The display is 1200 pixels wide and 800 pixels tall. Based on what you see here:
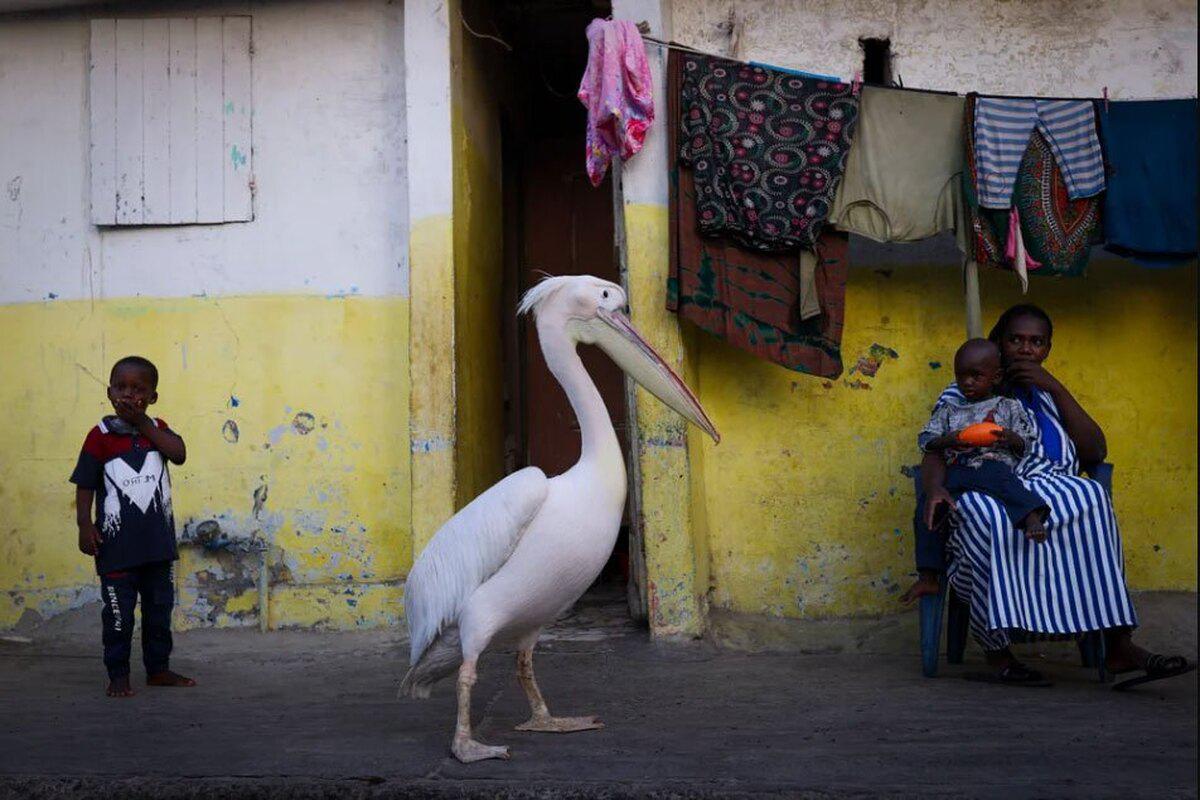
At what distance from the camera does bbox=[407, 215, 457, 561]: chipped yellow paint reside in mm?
6578

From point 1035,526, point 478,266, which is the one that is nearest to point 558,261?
point 478,266

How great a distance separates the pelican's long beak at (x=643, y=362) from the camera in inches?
182

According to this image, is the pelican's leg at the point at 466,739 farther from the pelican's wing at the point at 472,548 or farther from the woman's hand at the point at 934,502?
the woman's hand at the point at 934,502

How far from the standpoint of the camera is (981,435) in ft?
17.3

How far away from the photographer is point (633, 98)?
244 inches

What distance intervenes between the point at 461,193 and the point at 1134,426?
3.75 metres

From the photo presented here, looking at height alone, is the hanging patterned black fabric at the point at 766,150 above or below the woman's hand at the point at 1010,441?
above

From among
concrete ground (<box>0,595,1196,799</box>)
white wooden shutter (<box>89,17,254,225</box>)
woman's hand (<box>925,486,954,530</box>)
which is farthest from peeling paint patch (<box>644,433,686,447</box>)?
white wooden shutter (<box>89,17,254,225</box>)

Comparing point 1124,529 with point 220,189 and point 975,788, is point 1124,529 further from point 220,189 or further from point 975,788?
point 220,189

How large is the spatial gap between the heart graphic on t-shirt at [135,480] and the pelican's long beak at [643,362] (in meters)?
2.20

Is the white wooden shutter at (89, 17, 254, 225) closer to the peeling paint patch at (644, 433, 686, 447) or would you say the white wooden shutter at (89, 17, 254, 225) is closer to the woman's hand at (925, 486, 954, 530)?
the peeling paint patch at (644, 433, 686, 447)

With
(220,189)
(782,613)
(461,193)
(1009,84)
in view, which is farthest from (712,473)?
(220,189)

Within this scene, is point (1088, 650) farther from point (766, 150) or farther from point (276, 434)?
point (276, 434)

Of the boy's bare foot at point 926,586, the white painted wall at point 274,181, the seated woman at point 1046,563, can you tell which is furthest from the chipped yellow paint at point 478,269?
the seated woman at point 1046,563
